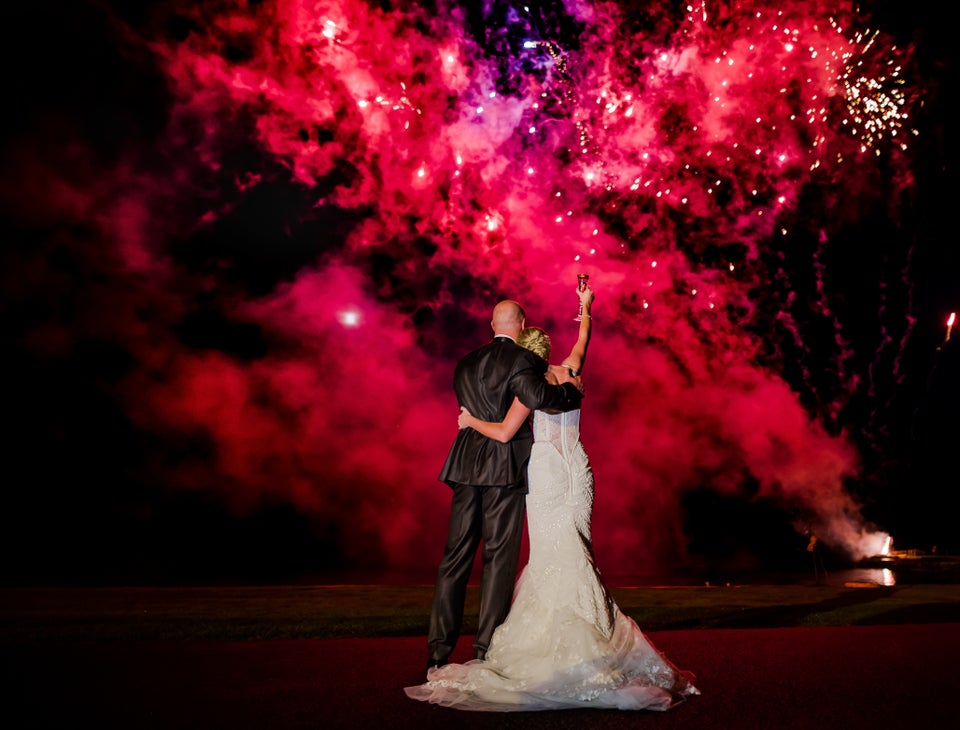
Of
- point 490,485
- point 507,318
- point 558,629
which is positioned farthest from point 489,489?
point 507,318

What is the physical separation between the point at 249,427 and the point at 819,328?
13.3 m

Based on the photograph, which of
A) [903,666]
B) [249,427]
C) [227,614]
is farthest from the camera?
Answer: [249,427]

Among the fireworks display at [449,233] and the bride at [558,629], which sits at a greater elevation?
the fireworks display at [449,233]

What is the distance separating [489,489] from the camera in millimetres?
4293

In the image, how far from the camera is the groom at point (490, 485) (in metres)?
4.16

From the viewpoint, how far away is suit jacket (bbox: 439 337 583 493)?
13.6ft

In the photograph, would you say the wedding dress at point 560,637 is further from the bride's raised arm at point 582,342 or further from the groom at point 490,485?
the bride's raised arm at point 582,342

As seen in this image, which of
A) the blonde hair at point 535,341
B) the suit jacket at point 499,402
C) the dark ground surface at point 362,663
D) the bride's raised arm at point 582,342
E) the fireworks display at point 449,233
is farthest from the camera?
the fireworks display at point 449,233

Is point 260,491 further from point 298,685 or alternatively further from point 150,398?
point 298,685

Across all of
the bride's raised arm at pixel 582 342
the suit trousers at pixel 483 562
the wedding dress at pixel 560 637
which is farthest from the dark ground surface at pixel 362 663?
the bride's raised arm at pixel 582 342

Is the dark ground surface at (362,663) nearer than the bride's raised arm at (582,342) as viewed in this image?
Yes

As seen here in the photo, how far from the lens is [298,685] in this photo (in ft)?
13.4

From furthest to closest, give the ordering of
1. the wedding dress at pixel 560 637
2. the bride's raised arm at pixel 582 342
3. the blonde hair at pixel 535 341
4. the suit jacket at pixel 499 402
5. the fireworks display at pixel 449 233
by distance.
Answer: the fireworks display at pixel 449 233, the blonde hair at pixel 535 341, the bride's raised arm at pixel 582 342, the suit jacket at pixel 499 402, the wedding dress at pixel 560 637

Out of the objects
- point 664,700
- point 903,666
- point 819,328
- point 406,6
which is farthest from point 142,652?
point 819,328
